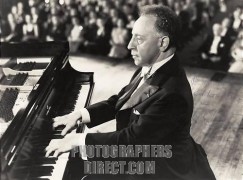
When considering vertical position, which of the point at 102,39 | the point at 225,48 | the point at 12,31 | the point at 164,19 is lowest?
the point at 12,31

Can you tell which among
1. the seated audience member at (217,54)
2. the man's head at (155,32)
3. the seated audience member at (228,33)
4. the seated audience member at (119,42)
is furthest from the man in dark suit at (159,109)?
the seated audience member at (119,42)

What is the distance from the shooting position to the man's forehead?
1798 millimetres

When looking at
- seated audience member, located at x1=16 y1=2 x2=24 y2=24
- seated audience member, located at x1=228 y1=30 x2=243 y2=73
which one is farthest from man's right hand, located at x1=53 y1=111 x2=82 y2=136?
seated audience member, located at x1=16 y1=2 x2=24 y2=24

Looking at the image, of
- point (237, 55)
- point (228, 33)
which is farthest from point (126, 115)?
point (228, 33)

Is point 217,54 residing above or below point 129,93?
below

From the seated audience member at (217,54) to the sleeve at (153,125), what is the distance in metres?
4.04

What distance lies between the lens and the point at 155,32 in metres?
1.82

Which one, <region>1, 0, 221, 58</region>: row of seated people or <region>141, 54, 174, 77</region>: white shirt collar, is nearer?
<region>141, 54, 174, 77</region>: white shirt collar

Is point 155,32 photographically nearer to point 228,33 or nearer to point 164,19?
point 164,19

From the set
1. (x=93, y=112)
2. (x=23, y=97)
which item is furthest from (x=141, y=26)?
(x=23, y=97)

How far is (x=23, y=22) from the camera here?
8.02 metres

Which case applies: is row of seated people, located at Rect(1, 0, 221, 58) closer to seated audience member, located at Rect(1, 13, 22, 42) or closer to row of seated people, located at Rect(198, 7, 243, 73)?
seated audience member, located at Rect(1, 13, 22, 42)

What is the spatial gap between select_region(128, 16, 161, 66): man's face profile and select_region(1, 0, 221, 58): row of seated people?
15.5 ft

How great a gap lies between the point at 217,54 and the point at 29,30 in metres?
4.24
